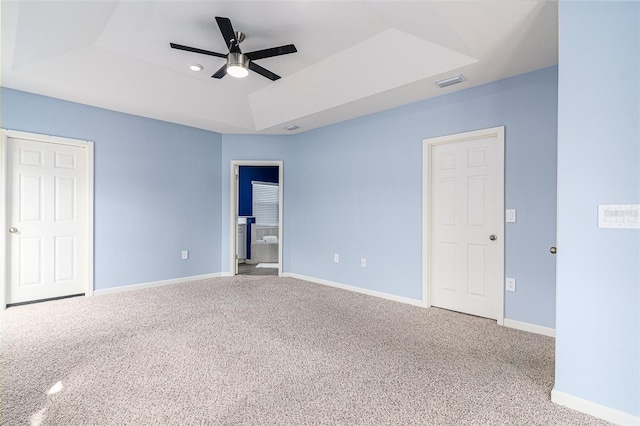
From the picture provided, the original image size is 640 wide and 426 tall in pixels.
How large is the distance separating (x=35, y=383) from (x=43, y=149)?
2.93 meters

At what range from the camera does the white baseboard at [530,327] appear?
2.74 m

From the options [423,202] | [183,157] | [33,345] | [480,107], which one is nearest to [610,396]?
[423,202]

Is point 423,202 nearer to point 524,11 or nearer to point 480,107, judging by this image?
point 480,107

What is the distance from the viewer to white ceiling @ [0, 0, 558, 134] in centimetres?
239

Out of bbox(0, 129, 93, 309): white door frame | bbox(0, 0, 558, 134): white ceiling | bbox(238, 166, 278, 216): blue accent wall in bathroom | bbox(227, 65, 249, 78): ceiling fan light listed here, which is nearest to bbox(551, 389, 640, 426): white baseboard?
bbox(0, 0, 558, 134): white ceiling

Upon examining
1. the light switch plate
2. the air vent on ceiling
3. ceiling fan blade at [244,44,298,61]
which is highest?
ceiling fan blade at [244,44,298,61]

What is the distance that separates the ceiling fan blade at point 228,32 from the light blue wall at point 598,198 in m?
2.18

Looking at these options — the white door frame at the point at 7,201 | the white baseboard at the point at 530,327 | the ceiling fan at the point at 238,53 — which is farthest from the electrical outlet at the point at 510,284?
the white door frame at the point at 7,201

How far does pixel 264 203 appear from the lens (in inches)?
304

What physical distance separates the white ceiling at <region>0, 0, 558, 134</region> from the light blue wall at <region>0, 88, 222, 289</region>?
A: 0.28 m

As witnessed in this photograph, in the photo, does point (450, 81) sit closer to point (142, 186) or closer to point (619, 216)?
point (619, 216)

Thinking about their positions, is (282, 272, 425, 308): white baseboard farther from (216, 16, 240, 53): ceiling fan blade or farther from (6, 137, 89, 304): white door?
(216, 16, 240, 53): ceiling fan blade

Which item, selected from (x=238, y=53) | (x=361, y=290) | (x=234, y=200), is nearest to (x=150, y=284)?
(x=234, y=200)

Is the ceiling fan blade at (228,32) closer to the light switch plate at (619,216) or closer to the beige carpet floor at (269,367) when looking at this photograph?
the beige carpet floor at (269,367)
